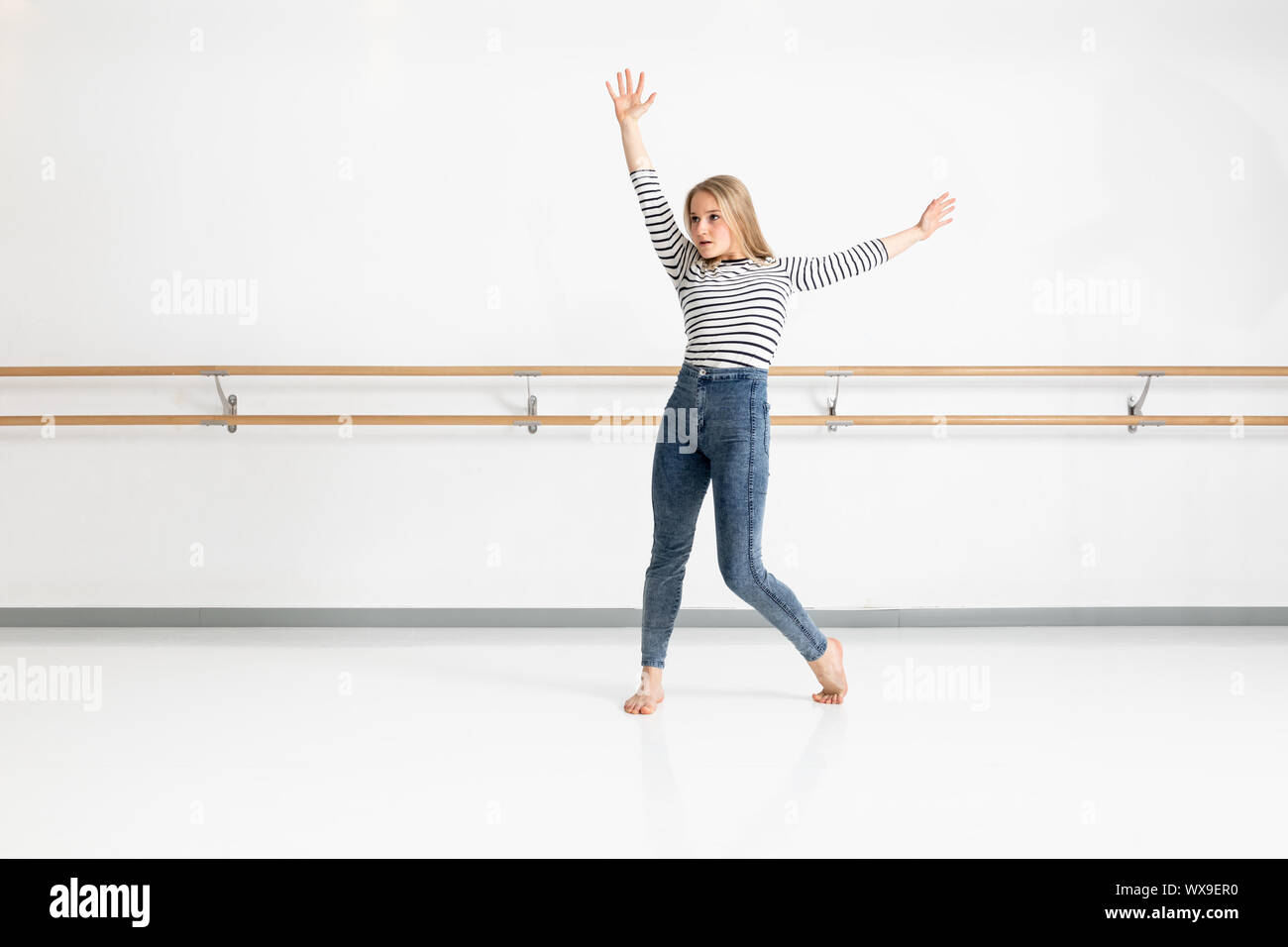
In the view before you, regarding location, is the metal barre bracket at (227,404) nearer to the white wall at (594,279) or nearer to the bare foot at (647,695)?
the white wall at (594,279)

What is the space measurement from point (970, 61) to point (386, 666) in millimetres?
2646

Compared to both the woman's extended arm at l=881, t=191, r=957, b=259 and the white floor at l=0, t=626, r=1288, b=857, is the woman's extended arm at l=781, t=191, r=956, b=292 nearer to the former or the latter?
the woman's extended arm at l=881, t=191, r=957, b=259

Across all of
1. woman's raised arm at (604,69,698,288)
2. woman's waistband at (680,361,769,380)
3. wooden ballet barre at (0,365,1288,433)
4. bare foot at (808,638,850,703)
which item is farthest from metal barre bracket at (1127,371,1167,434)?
woman's raised arm at (604,69,698,288)

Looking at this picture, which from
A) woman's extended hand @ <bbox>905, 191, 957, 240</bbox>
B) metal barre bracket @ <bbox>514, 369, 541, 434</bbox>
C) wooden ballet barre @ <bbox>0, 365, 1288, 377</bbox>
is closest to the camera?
woman's extended hand @ <bbox>905, 191, 957, 240</bbox>

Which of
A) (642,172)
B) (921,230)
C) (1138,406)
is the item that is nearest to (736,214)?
(642,172)

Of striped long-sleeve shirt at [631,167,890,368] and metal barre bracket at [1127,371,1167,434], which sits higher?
striped long-sleeve shirt at [631,167,890,368]

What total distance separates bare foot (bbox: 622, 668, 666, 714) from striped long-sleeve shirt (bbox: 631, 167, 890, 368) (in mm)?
723

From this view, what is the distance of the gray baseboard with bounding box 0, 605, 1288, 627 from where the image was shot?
339 centimetres

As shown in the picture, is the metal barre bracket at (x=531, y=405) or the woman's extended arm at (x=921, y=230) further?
the metal barre bracket at (x=531, y=405)

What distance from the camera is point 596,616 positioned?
342 centimetres

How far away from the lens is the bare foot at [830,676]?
7.97 feet

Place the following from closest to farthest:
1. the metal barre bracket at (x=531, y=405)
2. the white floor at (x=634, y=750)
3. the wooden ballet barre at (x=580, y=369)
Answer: the white floor at (x=634, y=750)
the wooden ballet barre at (x=580, y=369)
the metal barre bracket at (x=531, y=405)

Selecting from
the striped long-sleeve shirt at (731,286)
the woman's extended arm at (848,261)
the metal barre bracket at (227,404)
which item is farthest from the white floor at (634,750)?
the woman's extended arm at (848,261)

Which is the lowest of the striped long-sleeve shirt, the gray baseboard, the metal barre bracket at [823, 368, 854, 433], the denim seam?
the gray baseboard
